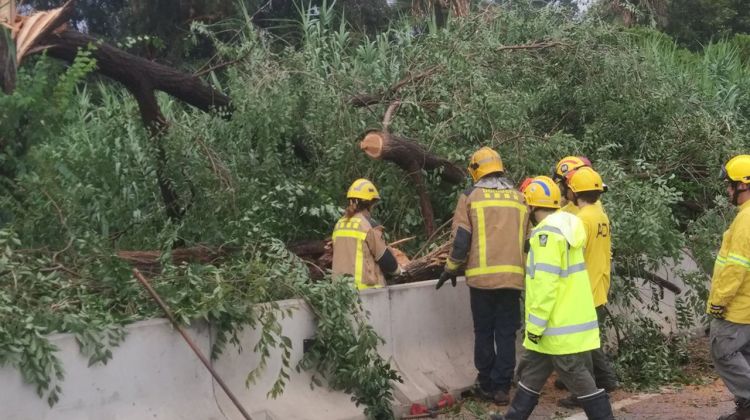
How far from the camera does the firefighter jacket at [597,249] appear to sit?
21.6ft

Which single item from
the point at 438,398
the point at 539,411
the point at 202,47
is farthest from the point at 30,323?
the point at 202,47

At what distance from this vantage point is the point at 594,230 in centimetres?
658

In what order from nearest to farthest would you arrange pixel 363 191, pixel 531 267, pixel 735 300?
pixel 531 267 → pixel 735 300 → pixel 363 191

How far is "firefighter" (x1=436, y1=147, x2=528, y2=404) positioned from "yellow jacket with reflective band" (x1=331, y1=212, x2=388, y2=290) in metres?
0.53

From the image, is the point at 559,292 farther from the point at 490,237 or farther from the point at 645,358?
the point at 645,358

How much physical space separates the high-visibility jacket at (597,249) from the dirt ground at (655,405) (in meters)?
0.82

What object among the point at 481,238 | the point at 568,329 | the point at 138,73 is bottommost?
the point at 568,329

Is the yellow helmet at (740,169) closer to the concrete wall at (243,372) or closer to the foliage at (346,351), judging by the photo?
the concrete wall at (243,372)

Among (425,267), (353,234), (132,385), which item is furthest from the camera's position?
(425,267)

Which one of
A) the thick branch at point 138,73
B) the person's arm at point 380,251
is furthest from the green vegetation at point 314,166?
the person's arm at point 380,251

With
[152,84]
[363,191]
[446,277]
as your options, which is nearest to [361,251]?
[363,191]

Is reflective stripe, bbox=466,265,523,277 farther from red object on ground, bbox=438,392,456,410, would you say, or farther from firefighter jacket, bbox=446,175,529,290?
red object on ground, bbox=438,392,456,410

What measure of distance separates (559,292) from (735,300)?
1.66 m

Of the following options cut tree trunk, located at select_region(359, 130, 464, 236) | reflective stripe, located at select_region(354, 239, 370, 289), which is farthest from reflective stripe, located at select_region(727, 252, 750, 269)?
cut tree trunk, located at select_region(359, 130, 464, 236)
